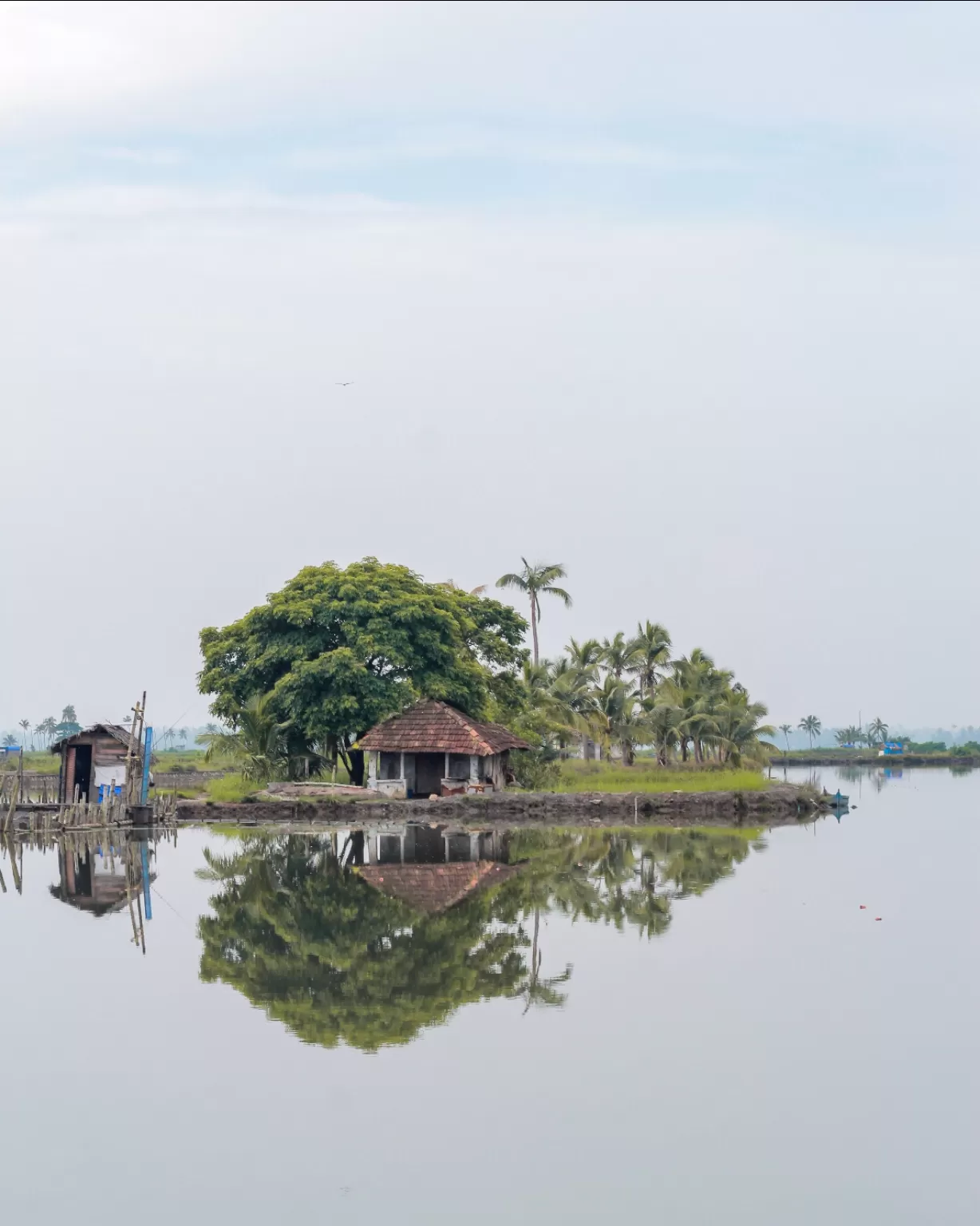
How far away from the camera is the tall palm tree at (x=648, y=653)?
54.6 meters

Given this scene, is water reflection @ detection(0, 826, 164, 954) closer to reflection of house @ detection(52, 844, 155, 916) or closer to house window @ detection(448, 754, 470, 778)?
reflection of house @ detection(52, 844, 155, 916)

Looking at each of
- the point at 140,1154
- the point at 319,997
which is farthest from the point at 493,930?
the point at 140,1154

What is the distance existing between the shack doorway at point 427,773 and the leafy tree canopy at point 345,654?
1958 mm

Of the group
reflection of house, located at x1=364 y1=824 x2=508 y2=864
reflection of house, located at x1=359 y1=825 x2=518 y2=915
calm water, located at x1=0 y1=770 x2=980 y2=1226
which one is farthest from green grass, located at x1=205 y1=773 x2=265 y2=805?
calm water, located at x1=0 y1=770 x2=980 y2=1226

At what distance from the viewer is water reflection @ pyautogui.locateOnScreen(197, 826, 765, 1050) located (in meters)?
14.2

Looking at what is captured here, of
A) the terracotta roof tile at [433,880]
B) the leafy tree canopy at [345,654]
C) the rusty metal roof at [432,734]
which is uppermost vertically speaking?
Result: the leafy tree canopy at [345,654]

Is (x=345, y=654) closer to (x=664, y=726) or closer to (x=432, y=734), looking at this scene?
(x=432, y=734)

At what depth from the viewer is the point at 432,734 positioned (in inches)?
1628

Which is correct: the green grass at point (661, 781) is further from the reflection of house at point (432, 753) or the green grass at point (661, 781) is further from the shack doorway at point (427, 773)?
the shack doorway at point (427, 773)

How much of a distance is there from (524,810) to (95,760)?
1336 centimetres

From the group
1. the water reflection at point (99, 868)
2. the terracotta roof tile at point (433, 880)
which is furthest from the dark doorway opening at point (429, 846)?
the water reflection at point (99, 868)

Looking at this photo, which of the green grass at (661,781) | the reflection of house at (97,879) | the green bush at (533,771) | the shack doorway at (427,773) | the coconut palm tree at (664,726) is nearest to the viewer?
the reflection of house at (97,879)

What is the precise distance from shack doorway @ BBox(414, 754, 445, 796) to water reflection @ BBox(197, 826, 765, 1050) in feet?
25.9

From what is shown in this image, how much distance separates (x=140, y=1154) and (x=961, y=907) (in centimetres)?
1491
